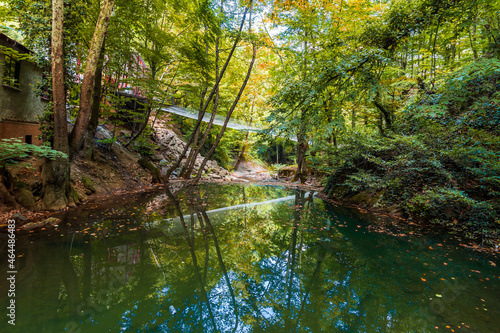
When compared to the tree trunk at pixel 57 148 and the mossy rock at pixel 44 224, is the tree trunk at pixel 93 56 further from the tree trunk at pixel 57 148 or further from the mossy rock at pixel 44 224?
the mossy rock at pixel 44 224

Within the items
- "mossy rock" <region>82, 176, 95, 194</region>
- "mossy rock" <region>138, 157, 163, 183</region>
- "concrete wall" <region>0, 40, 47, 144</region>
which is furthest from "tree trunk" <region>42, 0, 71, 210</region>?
"mossy rock" <region>138, 157, 163, 183</region>

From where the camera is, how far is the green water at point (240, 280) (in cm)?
187

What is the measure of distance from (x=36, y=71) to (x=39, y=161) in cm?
430

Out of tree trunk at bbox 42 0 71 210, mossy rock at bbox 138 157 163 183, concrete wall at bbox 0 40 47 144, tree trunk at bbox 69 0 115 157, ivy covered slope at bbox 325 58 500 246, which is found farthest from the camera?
mossy rock at bbox 138 157 163 183

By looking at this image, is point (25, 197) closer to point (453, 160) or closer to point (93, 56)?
point (93, 56)

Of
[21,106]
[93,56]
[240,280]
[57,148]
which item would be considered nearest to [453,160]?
[240,280]

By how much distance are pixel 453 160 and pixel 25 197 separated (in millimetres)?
8938

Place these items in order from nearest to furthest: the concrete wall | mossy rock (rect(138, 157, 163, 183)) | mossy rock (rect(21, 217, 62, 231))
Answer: mossy rock (rect(21, 217, 62, 231))
the concrete wall
mossy rock (rect(138, 157, 163, 183))

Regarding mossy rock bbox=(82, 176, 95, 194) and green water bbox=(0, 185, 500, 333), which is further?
mossy rock bbox=(82, 176, 95, 194)

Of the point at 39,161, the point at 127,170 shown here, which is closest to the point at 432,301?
the point at 39,161

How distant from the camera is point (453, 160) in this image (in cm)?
492

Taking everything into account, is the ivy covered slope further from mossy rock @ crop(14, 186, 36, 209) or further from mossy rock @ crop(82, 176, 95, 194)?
mossy rock @ crop(14, 186, 36, 209)

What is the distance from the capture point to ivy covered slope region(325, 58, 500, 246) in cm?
400

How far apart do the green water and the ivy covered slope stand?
0.84 meters
